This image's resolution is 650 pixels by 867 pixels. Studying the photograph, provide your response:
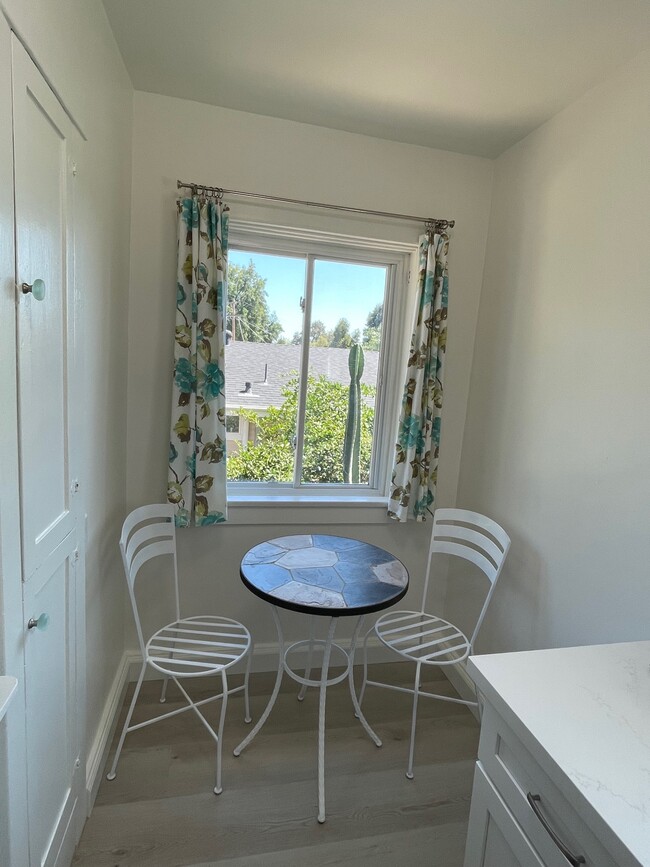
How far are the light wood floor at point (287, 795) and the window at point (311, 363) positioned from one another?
3.40 ft

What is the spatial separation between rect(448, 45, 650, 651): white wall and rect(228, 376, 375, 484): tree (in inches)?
27.6

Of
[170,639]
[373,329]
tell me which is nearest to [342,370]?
[373,329]

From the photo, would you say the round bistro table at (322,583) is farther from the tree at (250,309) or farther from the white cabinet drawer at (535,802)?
the tree at (250,309)

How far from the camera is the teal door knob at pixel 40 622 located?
1001 millimetres

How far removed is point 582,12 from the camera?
133 centimetres

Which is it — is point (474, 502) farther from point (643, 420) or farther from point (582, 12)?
point (582, 12)

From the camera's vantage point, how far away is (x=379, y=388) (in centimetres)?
243

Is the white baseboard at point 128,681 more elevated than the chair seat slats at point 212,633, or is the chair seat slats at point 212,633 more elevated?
→ the chair seat slats at point 212,633

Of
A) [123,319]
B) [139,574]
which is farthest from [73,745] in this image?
Result: [123,319]

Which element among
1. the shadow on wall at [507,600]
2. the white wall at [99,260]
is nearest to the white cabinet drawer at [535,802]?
the shadow on wall at [507,600]

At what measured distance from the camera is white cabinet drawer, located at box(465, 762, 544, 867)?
0.86 metres

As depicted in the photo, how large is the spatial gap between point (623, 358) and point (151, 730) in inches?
90.9

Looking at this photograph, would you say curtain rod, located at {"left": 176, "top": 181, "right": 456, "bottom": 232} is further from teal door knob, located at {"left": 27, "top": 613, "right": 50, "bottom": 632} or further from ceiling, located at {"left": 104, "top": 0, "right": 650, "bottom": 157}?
teal door knob, located at {"left": 27, "top": 613, "right": 50, "bottom": 632}

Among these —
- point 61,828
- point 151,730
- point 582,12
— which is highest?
point 582,12
